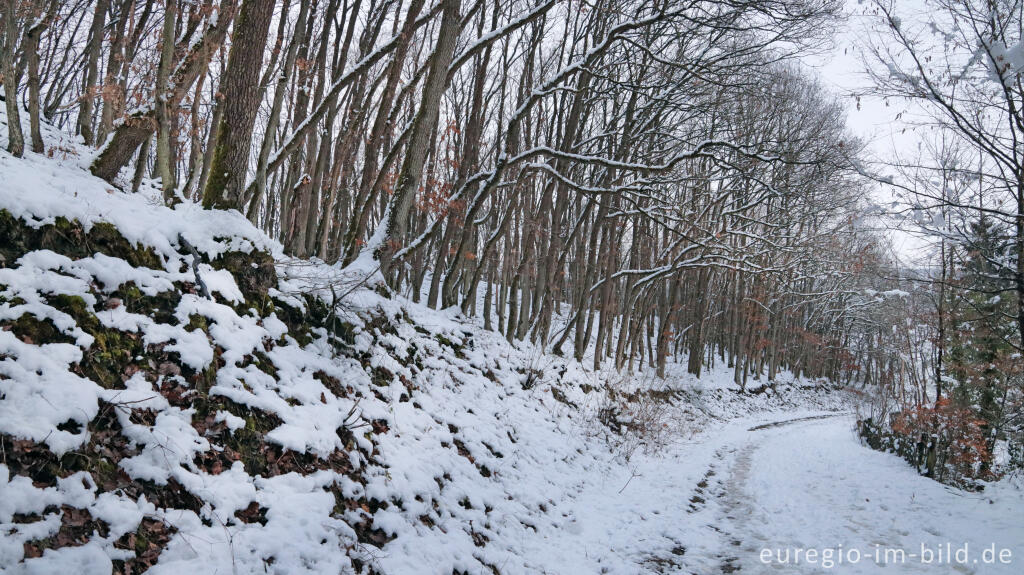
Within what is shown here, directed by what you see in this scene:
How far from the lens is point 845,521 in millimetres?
5844

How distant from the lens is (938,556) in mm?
4938

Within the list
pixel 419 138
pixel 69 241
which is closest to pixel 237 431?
pixel 69 241

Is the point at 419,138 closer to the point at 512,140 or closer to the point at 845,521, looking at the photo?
the point at 512,140

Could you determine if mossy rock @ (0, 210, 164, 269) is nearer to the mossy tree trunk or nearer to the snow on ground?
the snow on ground

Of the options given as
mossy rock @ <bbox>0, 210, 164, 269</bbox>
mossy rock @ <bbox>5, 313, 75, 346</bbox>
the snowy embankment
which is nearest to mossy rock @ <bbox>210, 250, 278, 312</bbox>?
the snowy embankment

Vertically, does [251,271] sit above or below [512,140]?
below

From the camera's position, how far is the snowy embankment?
8.30ft

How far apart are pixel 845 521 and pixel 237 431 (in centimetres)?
685

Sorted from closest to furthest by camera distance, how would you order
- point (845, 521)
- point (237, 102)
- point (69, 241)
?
point (69, 241), point (237, 102), point (845, 521)

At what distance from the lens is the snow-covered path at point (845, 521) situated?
4.61m

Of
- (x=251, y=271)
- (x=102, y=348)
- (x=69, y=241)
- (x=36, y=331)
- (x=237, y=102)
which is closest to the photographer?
(x=36, y=331)

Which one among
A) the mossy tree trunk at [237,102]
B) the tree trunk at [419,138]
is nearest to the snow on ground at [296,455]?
the mossy tree trunk at [237,102]

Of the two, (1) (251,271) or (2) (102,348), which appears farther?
(1) (251,271)

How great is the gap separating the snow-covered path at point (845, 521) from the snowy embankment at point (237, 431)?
20.2 inches
